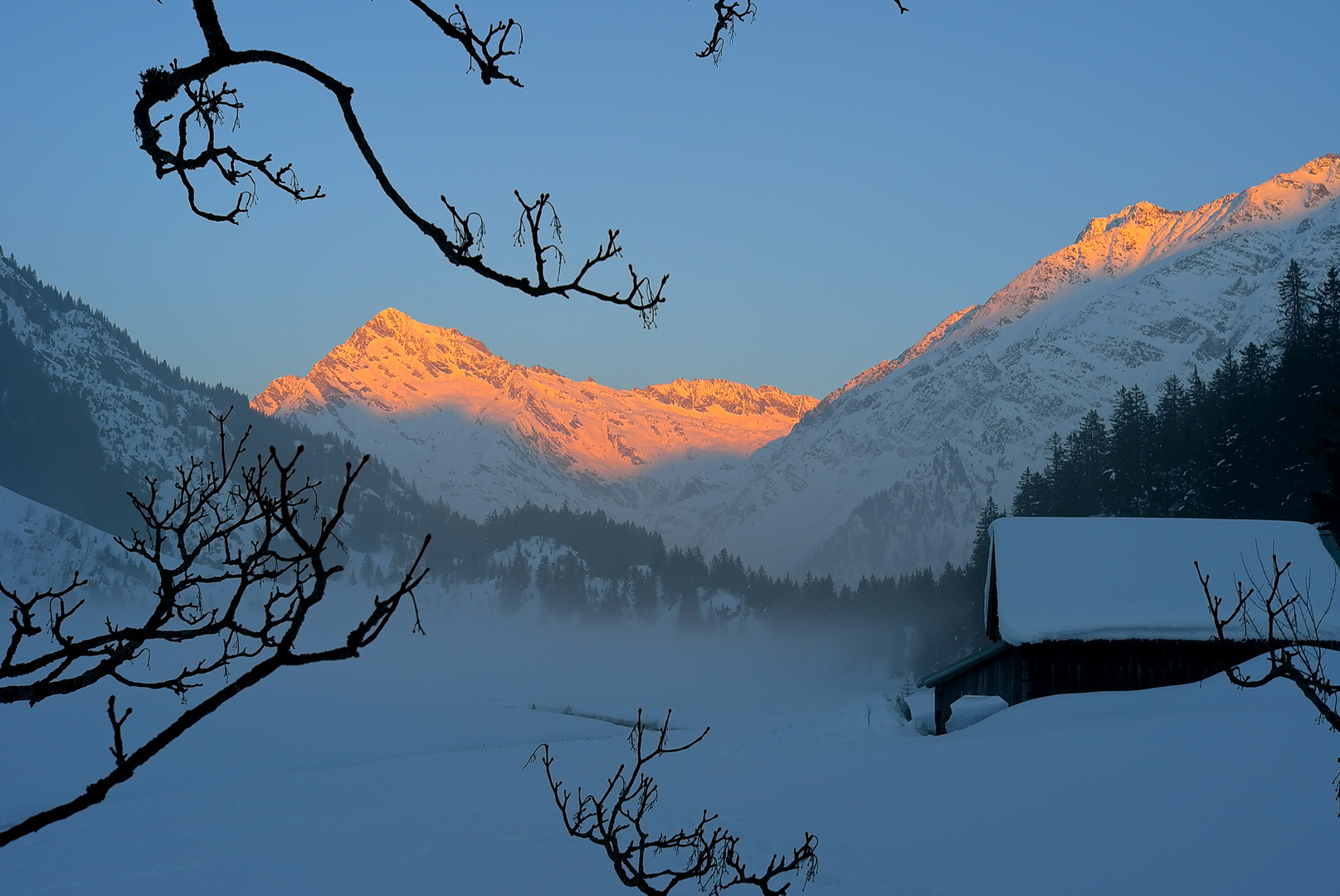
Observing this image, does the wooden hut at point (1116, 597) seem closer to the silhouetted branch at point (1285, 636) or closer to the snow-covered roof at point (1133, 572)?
the snow-covered roof at point (1133, 572)

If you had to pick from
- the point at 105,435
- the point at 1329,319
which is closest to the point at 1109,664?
the point at 1329,319

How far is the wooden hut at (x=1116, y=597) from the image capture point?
2078 cm

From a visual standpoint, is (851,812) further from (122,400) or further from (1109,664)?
(122,400)

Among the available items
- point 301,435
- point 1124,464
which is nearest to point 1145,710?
point 1124,464

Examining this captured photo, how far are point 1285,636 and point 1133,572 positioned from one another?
416cm

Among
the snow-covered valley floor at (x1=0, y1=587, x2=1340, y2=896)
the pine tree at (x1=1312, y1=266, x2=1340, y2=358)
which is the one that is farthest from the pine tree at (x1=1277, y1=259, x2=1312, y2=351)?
the snow-covered valley floor at (x1=0, y1=587, x2=1340, y2=896)

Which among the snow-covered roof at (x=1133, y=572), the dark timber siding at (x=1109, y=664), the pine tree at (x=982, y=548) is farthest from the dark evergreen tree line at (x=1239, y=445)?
the dark timber siding at (x=1109, y=664)

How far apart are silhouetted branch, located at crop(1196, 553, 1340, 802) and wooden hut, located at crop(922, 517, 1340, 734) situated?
0.54m

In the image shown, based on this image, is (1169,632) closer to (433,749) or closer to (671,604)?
(433,749)

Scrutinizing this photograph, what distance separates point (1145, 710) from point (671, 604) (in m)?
135

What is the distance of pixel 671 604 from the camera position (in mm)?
150000

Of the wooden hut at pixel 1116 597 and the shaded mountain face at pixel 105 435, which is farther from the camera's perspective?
the shaded mountain face at pixel 105 435

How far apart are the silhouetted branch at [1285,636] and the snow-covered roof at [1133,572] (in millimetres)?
593

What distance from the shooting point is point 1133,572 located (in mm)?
23000
